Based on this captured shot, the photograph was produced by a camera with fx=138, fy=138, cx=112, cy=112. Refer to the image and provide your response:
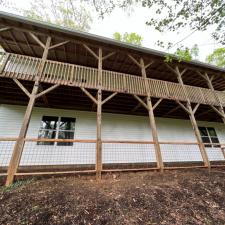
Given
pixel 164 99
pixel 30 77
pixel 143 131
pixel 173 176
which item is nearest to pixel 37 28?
pixel 30 77

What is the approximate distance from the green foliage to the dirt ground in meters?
17.9

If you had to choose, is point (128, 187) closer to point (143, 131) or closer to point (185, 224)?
point (185, 224)

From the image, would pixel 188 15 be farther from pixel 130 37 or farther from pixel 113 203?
pixel 130 37

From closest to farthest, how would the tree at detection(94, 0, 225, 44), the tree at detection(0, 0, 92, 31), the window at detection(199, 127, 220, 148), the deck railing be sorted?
the tree at detection(94, 0, 225, 44) < the deck railing < the window at detection(199, 127, 220, 148) < the tree at detection(0, 0, 92, 31)

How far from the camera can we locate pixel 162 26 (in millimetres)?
5539

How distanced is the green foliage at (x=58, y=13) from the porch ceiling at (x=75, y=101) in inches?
520

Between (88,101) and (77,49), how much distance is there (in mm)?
2822

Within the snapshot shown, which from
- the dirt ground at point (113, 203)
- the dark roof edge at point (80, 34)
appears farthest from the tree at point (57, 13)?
the dirt ground at point (113, 203)

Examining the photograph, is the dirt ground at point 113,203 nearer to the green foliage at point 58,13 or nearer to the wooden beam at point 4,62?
the wooden beam at point 4,62

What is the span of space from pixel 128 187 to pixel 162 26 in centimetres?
608

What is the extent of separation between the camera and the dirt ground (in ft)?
9.53

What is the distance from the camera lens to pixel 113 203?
3.37 meters

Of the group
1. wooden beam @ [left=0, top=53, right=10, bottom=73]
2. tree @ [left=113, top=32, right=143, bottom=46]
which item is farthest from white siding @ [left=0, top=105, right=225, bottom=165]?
tree @ [left=113, top=32, right=143, bottom=46]

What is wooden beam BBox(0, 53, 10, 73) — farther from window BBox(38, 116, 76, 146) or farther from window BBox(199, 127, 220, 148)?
window BBox(199, 127, 220, 148)
